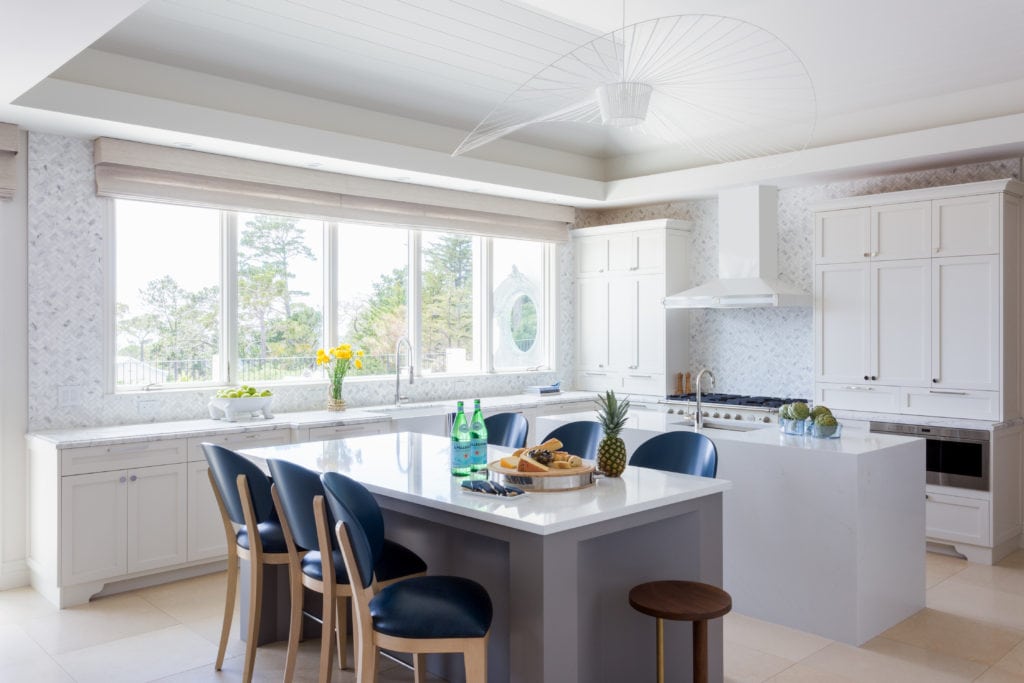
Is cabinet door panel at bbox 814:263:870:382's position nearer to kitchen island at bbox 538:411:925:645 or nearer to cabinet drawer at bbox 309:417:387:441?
kitchen island at bbox 538:411:925:645

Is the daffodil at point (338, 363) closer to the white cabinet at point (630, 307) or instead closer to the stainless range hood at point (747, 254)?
the white cabinet at point (630, 307)

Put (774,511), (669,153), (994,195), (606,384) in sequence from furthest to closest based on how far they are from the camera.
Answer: (606,384) → (669,153) → (994,195) → (774,511)

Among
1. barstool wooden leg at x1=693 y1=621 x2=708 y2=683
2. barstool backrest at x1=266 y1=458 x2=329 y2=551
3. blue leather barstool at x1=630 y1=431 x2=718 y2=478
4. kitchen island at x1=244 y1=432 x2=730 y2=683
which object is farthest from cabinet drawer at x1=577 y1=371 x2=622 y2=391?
barstool backrest at x1=266 y1=458 x2=329 y2=551

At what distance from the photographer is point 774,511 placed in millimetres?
4016

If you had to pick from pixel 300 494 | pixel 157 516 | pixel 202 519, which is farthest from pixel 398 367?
pixel 300 494

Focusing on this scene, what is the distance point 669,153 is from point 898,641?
453 cm


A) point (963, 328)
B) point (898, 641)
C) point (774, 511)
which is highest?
point (963, 328)

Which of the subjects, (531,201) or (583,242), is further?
(583,242)

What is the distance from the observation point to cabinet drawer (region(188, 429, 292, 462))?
15.4 feet

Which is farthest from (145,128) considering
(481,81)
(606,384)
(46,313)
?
(606,384)

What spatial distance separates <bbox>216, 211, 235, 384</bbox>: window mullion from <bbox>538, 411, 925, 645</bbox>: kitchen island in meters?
3.32

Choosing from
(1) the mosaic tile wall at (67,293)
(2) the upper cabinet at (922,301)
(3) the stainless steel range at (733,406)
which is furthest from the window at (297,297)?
(2) the upper cabinet at (922,301)

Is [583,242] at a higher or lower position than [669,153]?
lower

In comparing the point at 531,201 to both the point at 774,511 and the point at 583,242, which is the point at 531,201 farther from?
the point at 774,511
